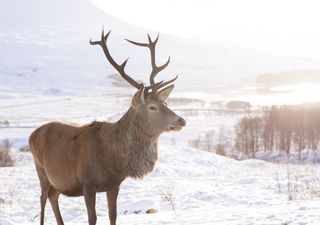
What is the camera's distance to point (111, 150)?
6.74 metres

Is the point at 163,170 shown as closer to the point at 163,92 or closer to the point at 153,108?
the point at 163,92

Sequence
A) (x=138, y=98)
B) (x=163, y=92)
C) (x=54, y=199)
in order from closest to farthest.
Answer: (x=138, y=98) → (x=163, y=92) → (x=54, y=199)

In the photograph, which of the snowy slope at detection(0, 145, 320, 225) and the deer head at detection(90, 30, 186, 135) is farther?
the snowy slope at detection(0, 145, 320, 225)

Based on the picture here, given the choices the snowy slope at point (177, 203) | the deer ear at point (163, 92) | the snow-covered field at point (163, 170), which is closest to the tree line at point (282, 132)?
the snow-covered field at point (163, 170)

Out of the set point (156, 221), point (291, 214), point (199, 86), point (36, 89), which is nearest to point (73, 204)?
point (156, 221)

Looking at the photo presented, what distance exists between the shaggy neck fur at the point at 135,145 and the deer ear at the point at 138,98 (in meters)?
0.13

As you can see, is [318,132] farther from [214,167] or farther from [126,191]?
[126,191]

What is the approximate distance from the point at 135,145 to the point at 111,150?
36cm

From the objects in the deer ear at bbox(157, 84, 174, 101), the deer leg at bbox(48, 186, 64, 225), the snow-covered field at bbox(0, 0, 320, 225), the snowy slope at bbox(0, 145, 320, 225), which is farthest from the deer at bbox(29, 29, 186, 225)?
the snow-covered field at bbox(0, 0, 320, 225)

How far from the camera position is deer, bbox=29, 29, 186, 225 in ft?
21.5

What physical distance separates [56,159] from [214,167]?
2323 centimetres

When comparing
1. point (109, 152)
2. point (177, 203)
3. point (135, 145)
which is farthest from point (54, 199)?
point (177, 203)

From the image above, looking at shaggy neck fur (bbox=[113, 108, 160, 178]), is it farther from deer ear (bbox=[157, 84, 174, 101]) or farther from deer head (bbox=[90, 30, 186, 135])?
Answer: deer ear (bbox=[157, 84, 174, 101])

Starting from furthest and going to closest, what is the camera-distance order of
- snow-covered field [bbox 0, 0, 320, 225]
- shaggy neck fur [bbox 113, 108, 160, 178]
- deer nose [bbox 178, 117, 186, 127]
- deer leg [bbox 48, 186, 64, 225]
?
snow-covered field [bbox 0, 0, 320, 225] < deer leg [bbox 48, 186, 64, 225] < shaggy neck fur [bbox 113, 108, 160, 178] < deer nose [bbox 178, 117, 186, 127]
